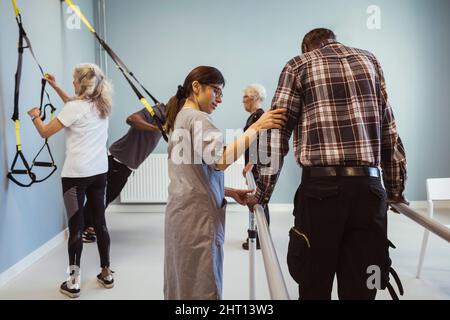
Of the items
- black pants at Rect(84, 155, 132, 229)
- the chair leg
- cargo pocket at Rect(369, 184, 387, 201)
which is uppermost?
cargo pocket at Rect(369, 184, 387, 201)

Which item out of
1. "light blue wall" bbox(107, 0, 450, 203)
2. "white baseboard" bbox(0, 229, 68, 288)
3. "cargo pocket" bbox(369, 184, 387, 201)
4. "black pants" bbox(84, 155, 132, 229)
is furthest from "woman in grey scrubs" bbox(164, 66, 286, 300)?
"light blue wall" bbox(107, 0, 450, 203)

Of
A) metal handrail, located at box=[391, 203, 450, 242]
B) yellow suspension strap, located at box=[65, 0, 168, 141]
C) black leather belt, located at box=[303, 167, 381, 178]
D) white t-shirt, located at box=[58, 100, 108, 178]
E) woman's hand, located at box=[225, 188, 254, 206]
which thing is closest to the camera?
metal handrail, located at box=[391, 203, 450, 242]

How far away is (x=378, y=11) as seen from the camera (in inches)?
180

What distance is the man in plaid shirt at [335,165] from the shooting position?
133 centimetres

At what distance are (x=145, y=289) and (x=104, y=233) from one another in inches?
17.9

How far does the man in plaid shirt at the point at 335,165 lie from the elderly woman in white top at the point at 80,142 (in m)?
1.33

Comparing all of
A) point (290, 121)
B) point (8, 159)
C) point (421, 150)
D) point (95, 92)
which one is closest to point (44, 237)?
point (8, 159)

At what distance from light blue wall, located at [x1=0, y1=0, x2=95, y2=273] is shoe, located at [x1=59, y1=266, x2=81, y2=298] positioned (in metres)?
0.48

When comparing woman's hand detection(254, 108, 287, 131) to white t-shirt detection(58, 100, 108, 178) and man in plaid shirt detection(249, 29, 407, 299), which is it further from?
white t-shirt detection(58, 100, 108, 178)

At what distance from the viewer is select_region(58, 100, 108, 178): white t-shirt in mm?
2299

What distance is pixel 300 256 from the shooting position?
140 cm

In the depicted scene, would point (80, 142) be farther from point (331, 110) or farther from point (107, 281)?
point (331, 110)
